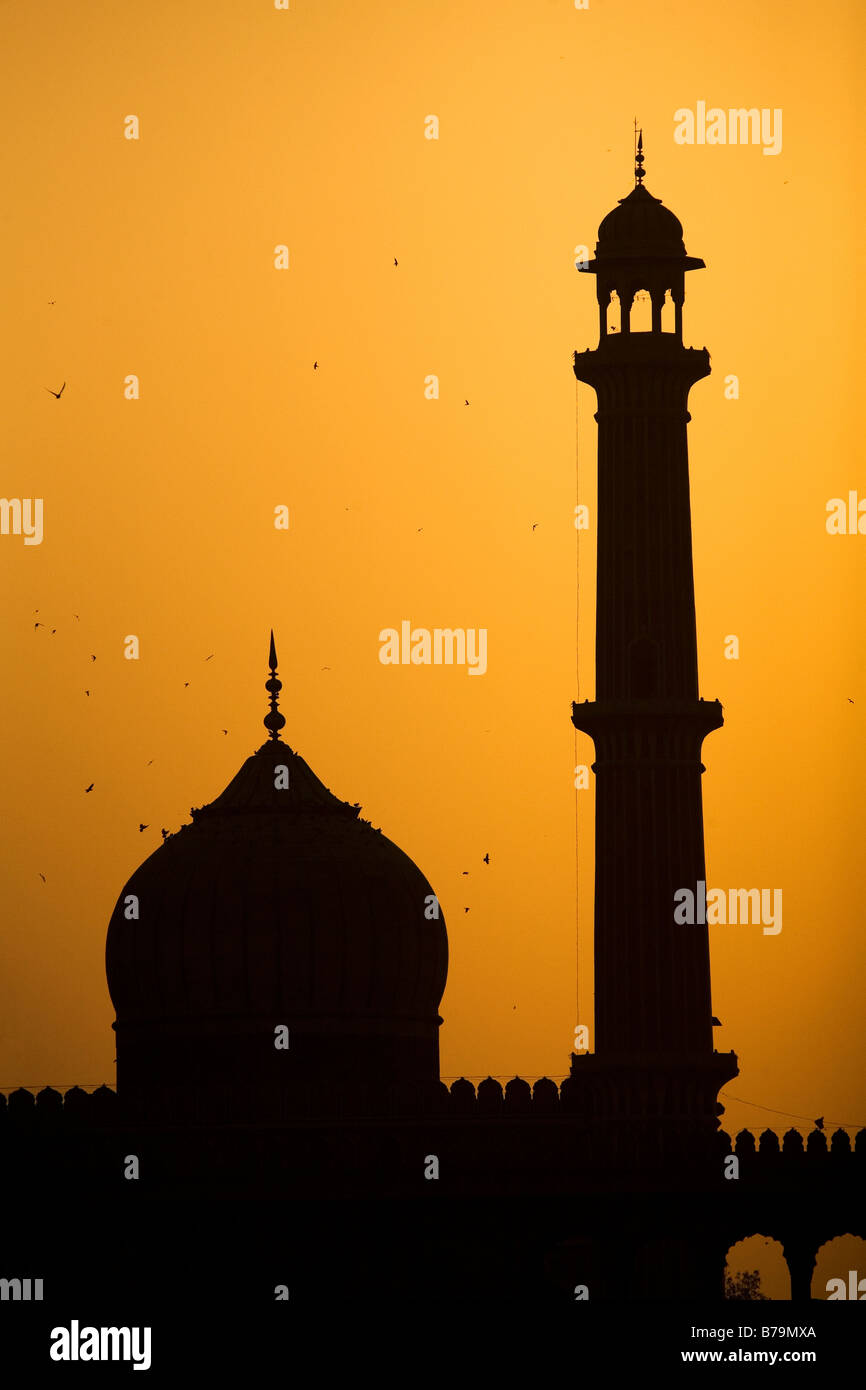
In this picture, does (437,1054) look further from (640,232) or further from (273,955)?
(640,232)

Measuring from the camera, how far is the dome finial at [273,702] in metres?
48.1

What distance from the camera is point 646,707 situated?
4347 cm

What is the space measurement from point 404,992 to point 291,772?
3.60m

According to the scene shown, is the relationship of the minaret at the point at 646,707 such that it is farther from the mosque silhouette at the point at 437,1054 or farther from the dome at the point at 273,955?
the dome at the point at 273,955

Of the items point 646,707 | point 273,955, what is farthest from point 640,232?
point 273,955

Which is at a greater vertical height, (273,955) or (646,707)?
(646,707)

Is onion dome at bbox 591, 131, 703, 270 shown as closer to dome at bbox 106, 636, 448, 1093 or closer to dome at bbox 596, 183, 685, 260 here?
dome at bbox 596, 183, 685, 260

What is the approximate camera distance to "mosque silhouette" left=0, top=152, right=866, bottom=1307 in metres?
40.6

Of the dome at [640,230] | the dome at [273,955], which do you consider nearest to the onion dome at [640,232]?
the dome at [640,230]

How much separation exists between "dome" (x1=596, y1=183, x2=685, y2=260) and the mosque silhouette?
1.5 inches

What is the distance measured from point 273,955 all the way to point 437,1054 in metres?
2.80

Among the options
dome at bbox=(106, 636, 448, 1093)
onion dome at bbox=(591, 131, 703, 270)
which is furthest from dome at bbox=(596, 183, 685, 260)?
dome at bbox=(106, 636, 448, 1093)
